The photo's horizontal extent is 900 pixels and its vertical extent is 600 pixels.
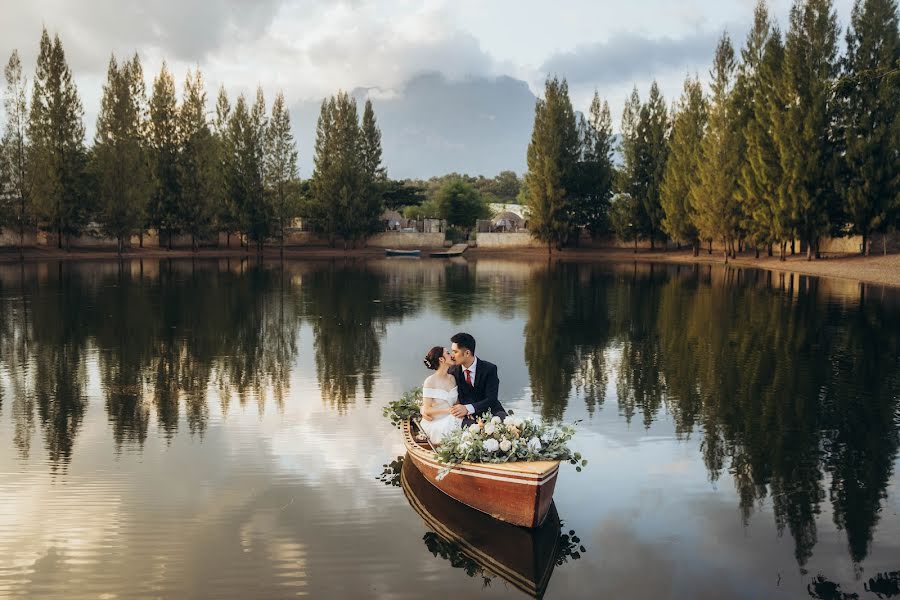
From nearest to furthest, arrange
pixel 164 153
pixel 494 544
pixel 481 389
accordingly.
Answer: pixel 494 544 < pixel 481 389 < pixel 164 153

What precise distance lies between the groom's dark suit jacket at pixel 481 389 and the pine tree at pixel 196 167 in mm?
58166

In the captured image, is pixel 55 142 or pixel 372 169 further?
pixel 372 169

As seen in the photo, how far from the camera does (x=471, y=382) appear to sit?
934 cm

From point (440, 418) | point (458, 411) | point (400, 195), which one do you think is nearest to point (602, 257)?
point (400, 195)

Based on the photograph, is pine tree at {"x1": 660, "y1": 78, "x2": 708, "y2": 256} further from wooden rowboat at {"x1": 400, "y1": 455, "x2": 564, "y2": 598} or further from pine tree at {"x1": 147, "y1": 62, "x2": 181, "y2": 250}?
wooden rowboat at {"x1": 400, "y1": 455, "x2": 564, "y2": 598}

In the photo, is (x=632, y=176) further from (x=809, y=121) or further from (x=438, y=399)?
(x=438, y=399)

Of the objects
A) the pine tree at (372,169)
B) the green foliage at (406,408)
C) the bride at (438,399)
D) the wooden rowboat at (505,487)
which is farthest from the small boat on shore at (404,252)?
the wooden rowboat at (505,487)

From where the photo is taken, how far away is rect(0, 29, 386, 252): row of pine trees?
5534 centimetres

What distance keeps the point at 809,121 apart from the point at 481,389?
43.8 m

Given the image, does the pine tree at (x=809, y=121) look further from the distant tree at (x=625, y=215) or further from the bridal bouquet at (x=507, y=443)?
the bridal bouquet at (x=507, y=443)

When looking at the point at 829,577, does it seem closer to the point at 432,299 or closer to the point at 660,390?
the point at 660,390

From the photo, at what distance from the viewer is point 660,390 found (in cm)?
1438

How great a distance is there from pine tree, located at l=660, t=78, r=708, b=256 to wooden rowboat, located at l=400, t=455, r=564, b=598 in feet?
178

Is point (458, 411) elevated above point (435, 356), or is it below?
below
